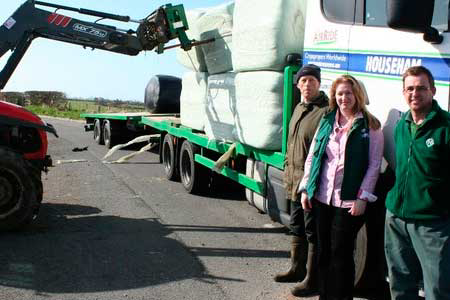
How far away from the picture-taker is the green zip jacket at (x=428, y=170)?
2959 millimetres

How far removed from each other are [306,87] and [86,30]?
172 inches

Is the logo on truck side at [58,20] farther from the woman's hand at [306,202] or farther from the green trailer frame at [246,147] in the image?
the woman's hand at [306,202]

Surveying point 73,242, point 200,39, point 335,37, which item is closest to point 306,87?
point 335,37

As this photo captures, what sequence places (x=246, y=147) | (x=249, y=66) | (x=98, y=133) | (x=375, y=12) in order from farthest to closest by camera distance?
(x=98, y=133), (x=246, y=147), (x=249, y=66), (x=375, y=12)

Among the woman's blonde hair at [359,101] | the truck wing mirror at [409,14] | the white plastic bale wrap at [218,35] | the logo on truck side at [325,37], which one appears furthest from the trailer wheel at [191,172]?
the truck wing mirror at [409,14]

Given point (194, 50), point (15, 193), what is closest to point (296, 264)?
point (15, 193)

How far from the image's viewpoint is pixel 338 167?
3637 mm

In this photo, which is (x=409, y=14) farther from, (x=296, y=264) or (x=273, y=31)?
(x=296, y=264)

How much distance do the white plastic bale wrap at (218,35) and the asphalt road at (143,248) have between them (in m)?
2.09

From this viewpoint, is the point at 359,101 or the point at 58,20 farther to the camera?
the point at 58,20

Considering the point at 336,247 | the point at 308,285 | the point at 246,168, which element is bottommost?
the point at 308,285

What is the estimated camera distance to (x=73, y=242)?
19.1 feet

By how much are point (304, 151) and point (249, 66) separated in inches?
73.5

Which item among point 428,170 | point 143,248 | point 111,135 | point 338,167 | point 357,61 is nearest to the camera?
point 428,170
